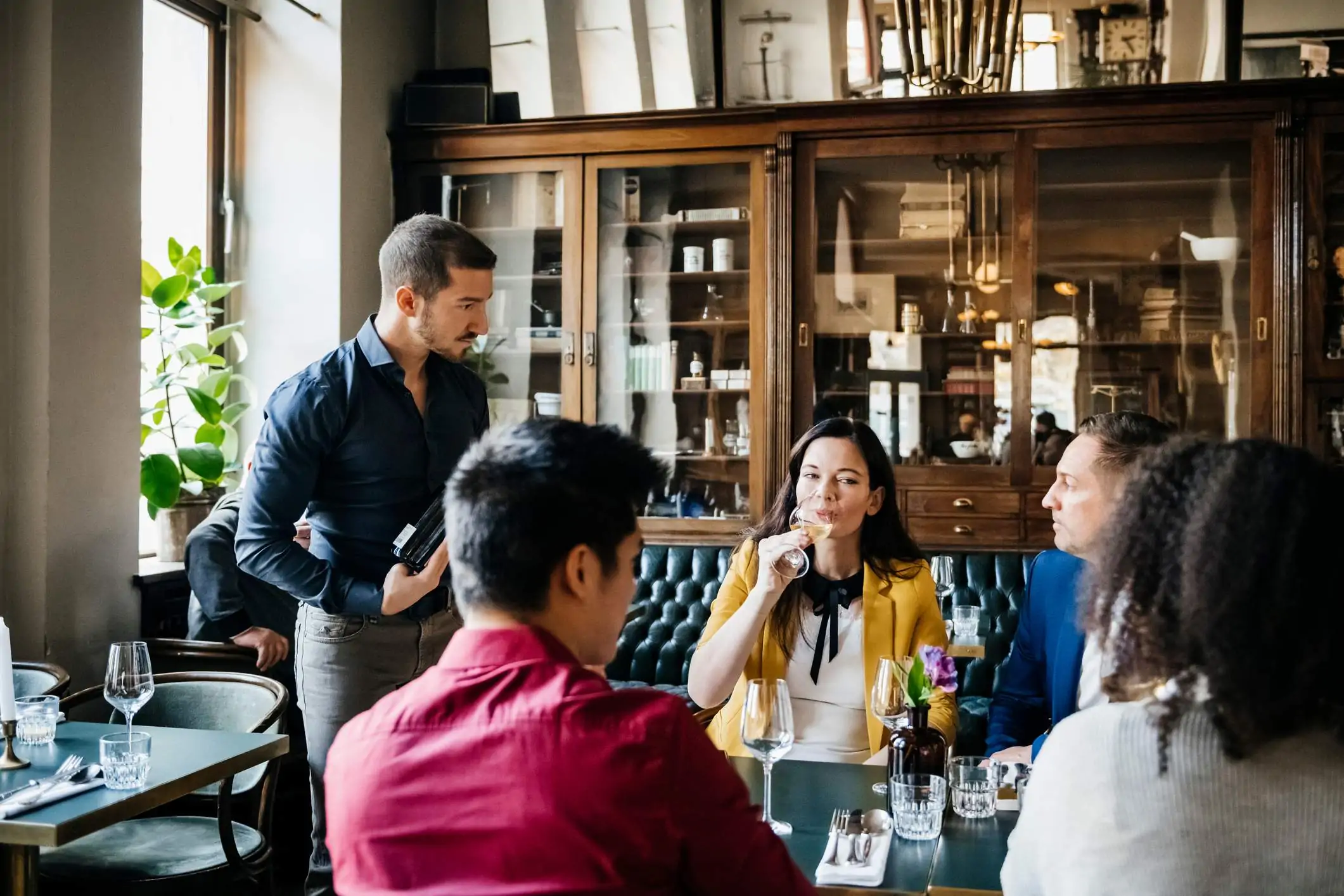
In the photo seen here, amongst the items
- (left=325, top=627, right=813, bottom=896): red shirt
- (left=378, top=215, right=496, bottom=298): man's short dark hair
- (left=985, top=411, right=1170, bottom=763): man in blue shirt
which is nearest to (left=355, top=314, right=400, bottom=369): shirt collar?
(left=378, top=215, right=496, bottom=298): man's short dark hair

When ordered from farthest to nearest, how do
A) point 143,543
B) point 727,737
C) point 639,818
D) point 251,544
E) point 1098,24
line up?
point 1098,24 → point 143,543 → point 251,544 → point 727,737 → point 639,818

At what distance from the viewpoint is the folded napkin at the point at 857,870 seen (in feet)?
4.76

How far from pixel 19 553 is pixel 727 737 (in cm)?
207

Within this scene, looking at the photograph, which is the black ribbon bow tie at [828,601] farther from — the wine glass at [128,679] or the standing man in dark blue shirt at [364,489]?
the wine glass at [128,679]

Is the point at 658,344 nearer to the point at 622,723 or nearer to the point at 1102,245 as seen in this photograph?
the point at 1102,245

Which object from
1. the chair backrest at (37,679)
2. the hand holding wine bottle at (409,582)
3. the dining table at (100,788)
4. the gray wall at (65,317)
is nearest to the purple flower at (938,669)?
the hand holding wine bottle at (409,582)

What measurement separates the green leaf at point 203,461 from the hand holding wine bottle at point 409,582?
1865 mm

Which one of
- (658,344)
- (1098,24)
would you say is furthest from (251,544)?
(1098,24)

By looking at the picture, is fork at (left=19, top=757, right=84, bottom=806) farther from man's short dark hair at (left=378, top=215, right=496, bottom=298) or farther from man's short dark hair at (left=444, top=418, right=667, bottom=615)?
man's short dark hair at (left=444, top=418, right=667, bottom=615)

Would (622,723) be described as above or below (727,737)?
above

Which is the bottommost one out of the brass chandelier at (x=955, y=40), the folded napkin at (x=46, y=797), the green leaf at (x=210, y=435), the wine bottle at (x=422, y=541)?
the folded napkin at (x=46, y=797)

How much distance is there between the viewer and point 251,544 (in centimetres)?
239

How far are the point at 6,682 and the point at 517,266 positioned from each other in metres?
3.23

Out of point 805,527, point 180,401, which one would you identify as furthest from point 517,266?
point 805,527
